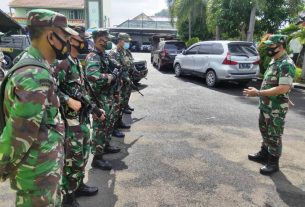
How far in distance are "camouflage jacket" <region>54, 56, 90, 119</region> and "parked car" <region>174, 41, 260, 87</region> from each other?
8.18 meters

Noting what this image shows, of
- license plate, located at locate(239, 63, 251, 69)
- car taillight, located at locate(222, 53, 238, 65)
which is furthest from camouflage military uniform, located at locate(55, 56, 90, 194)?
license plate, located at locate(239, 63, 251, 69)

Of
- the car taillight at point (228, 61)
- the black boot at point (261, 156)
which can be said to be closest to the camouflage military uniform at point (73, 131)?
the black boot at point (261, 156)

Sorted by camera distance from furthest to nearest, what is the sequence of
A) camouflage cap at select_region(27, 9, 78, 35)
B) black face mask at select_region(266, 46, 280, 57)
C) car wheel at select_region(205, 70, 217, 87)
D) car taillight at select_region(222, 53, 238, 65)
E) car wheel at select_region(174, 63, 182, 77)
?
car wheel at select_region(174, 63, 182, 77) < car wheel at select_region(205, 70, 217, 87) < car taillight at select_region(222, 53, 238, 65) < black face mask at select_region(266, 46, 280, 57) < camouflage cap at select_region(27, 9, 78, 35)

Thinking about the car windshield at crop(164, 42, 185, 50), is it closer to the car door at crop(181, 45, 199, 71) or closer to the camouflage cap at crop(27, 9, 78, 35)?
the car door at crop(181, 45, 199, 71)

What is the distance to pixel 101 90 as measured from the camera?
13.8 feet

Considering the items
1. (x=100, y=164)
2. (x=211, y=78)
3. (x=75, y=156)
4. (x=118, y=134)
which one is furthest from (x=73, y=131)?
(x=211, y=78)

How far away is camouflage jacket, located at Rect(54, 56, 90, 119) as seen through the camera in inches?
114

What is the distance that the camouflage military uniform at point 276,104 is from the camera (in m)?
4.00

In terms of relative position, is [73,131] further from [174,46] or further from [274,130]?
[174,46]

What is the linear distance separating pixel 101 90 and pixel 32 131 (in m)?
2.35

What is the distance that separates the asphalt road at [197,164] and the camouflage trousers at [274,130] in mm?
386

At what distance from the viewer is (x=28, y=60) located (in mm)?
1938

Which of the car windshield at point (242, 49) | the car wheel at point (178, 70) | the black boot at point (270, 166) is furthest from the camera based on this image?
the car wheel at point (178, 70)

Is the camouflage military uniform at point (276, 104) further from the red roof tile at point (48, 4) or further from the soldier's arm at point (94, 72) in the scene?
the red roof tile at point (48, 4)
